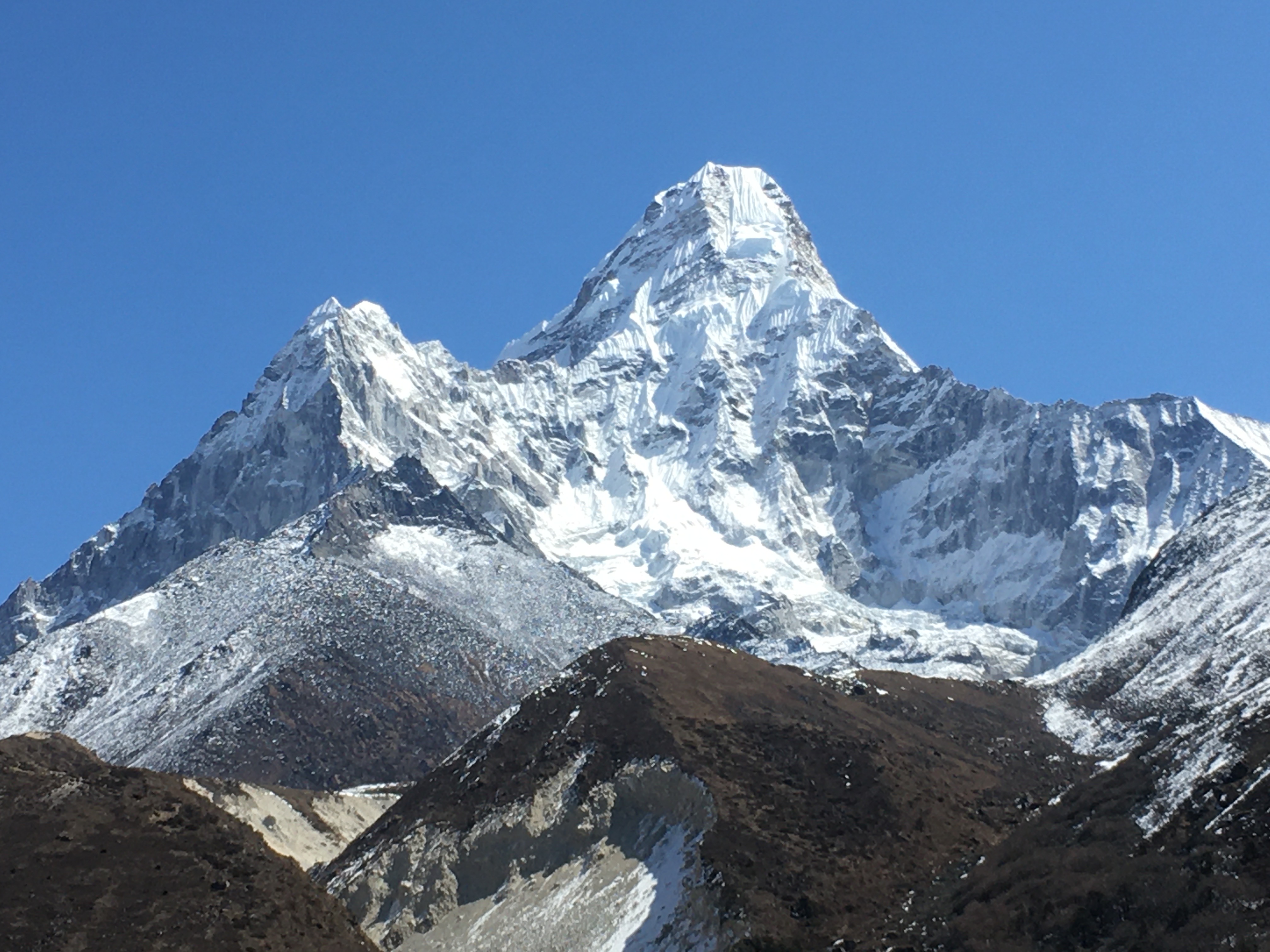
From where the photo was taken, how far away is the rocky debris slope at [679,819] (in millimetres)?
85625

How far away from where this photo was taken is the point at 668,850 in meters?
92.1

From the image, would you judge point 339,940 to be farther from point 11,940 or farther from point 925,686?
point 925,686

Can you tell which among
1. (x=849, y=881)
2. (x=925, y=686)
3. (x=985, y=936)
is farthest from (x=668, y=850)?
(x=925, y=686)

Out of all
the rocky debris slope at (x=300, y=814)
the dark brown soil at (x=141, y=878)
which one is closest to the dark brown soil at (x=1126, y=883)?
the dark brown soil at (x=141, y=878)

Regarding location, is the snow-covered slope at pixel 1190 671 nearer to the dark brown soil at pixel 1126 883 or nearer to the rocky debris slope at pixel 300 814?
the dark brown soil at pixel 1126 883

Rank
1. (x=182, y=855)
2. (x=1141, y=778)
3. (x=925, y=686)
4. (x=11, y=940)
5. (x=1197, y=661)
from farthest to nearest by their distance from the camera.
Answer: (x=925, y=686) → (x=1197, y=661) → (x=1141, y=778) → (x=182, y=855) → (x=11, y=940)

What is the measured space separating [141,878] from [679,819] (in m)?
33.3

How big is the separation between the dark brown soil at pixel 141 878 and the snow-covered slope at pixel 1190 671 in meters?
37.0

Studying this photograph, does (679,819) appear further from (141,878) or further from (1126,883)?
(141,878)

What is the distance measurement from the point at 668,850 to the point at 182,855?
29766 mm

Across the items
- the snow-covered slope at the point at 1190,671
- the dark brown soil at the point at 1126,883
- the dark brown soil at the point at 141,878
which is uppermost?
the dark brown soil at the point at 141,878

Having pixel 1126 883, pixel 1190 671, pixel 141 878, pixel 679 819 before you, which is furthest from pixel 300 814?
pixel 1126 883

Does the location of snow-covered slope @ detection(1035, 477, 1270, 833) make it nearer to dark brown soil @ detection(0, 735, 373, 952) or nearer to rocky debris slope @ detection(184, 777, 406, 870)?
dark brown soil @ detection(0, 735, 373, 952)

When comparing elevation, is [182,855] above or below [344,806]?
below
